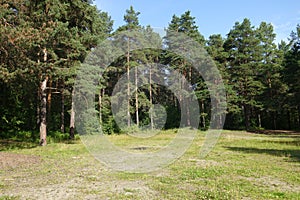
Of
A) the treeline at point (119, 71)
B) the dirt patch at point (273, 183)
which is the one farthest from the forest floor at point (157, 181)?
the treeline at point (119, 71)

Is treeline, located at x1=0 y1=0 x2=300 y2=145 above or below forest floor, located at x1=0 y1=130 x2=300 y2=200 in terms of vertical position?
above

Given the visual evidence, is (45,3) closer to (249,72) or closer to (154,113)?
(154,113)

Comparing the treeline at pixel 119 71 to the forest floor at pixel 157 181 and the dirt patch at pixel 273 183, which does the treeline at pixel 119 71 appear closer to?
the forest floor at pixel 157 181

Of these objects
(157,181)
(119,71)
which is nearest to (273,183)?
(157,181)

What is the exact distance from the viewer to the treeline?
523 inches

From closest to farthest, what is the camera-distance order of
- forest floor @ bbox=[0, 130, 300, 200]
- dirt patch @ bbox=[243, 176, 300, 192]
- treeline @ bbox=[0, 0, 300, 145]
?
forest floor @ bbox=[0, 130, 300, 200] < dirt patch @ bbox=[243, 176, 300, 192] < treeline @ bbox=[0, 0, 300, 145]

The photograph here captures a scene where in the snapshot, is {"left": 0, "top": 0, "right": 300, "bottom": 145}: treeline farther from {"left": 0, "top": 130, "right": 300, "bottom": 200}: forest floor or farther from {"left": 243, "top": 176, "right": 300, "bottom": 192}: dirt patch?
{"left": 243, "top": 176, "right": 300, "bottom": 192}: dirt patch

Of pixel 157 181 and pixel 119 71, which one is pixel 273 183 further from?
pixel 119 71

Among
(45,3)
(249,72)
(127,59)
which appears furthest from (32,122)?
(249,72)

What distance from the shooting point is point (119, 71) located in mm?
31688

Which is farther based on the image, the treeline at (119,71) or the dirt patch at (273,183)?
the treeline at (119,71)

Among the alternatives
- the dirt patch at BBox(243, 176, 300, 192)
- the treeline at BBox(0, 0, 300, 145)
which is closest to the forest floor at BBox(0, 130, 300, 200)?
the dirt patch at BBox(243, 176, 300, 192)

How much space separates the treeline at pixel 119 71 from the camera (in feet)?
43.6

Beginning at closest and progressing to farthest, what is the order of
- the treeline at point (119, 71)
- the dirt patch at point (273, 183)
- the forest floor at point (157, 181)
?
the forest floor at point (157, 181), the dirt patch at point (273, 183), the treeline at point (119, 71)
